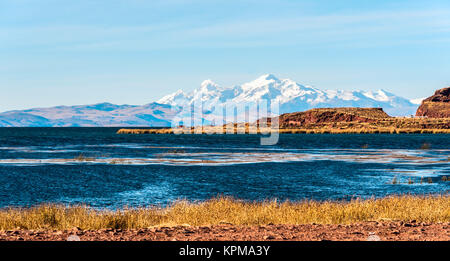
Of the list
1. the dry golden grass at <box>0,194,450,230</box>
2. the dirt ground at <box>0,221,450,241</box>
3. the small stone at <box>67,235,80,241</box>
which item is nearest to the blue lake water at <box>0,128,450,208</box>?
the dry golden grass at <box>0,194,450,230</box>

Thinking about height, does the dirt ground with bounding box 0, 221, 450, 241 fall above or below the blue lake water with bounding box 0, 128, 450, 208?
above

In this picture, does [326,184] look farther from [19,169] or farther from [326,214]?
[19,169]

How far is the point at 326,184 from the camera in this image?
1490 inches

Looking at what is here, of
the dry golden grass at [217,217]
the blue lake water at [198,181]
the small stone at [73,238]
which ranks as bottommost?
the blue lake water at [198,181]

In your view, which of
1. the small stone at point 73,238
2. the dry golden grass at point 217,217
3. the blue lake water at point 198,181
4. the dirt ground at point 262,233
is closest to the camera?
the small stone at point 73,238

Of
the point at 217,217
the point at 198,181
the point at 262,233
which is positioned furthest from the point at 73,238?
the point at 198,181

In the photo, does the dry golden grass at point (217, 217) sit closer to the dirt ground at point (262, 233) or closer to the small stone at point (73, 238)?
the dirt ground at point (262, 233)

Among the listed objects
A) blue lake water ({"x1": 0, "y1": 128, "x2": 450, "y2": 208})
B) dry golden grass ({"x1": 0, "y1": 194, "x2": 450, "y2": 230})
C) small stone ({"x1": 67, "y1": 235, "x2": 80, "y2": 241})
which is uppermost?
small stone ({"x1": 67, "y1": 235, "x2": 80, "y2": 241})

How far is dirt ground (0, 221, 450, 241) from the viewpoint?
582 inches

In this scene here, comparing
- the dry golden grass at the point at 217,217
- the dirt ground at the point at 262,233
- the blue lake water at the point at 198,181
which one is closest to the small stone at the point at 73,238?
the dirt ground at the point at 262,233

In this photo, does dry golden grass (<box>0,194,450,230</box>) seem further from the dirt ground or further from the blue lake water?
the blue lake water

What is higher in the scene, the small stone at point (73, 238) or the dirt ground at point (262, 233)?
the small stone at point (73, 238)

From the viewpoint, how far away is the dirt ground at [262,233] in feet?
48.5
